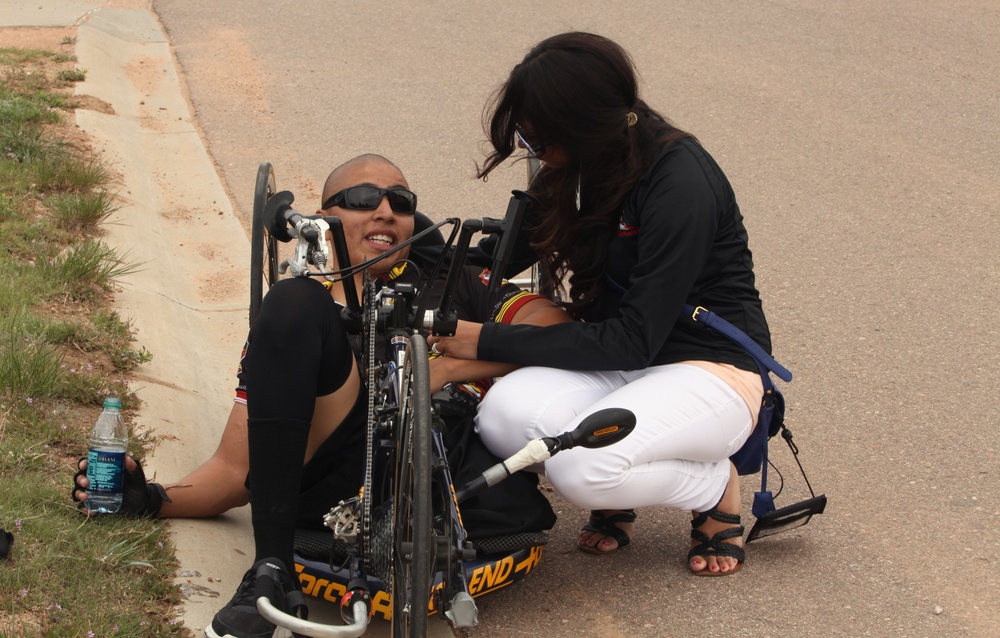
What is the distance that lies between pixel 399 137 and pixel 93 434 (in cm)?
471

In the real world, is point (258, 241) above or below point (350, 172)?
below

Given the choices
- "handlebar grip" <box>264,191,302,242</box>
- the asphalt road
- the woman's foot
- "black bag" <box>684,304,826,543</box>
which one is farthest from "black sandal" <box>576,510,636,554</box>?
"handlebar grip" <box>264,191,302,242</box>

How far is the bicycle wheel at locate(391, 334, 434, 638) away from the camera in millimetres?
2467

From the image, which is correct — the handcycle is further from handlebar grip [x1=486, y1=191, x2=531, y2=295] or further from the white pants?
the white pants

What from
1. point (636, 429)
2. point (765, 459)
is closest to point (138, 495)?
point (636, 429)

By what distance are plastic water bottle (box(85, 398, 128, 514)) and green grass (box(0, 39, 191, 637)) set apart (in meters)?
0.06

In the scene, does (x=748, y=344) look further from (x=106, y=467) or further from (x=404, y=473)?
(x=106, y=467)

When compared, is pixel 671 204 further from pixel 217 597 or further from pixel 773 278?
pixel 773 278

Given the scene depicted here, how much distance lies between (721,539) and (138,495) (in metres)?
1.71

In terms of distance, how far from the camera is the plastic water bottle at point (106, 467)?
322 centimetres

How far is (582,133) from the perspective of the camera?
3246 mm

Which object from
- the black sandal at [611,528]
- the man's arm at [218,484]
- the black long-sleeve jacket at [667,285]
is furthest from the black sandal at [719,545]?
the man's arm at [218,484]

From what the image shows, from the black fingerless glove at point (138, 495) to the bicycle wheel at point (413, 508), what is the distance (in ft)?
3.19

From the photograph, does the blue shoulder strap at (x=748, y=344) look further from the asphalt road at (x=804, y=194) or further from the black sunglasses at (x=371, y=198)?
the black sunglasses at (x=371, y=198)
